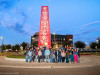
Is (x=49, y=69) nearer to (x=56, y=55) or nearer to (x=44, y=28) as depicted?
(x=56, y=55)

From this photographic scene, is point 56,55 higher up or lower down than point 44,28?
lower down

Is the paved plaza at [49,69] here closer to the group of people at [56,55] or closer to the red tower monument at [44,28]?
the group of people at [56,55]

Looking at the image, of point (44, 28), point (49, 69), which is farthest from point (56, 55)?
A: point (44, 28)

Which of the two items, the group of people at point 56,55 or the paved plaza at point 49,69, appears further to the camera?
the group of people at point 56,55

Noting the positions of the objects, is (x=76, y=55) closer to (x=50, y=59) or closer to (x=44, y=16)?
(x=50, y=59)

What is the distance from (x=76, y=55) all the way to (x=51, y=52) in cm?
294

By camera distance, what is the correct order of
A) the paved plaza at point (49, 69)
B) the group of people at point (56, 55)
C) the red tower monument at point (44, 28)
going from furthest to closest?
the red tower monument at point (44, 28) → the group of people at point (56, 55) → the paved plaza at point (49, 69)

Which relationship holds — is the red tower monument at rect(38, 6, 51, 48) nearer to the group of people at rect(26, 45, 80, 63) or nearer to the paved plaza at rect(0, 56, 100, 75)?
the group of people at rect(26, 45, 80, 63)

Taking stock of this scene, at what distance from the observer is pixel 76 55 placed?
50.0 feet

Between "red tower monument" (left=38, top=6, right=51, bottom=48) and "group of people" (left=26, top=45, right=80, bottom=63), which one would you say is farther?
"red tower monument" (left=38, top=6, right=51, bottom=48)

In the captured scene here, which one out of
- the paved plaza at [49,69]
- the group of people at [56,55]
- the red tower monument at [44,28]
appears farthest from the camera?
the red tower monument at [44,28]

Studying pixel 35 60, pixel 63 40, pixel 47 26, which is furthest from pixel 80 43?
pixel 35 60

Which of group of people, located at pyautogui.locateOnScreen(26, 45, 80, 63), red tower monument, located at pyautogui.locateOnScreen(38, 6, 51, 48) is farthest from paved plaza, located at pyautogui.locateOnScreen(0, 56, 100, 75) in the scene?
red tower monument, located at pyautogui.locateOnScreen(38, 6, 51, 48)

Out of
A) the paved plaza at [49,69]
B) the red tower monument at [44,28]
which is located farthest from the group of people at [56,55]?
the red tower monument at [44,28]
